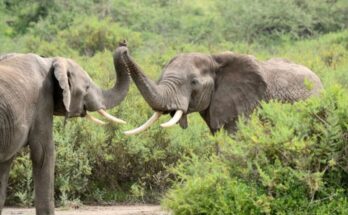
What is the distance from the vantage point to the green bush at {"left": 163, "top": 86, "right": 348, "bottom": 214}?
6445 mm

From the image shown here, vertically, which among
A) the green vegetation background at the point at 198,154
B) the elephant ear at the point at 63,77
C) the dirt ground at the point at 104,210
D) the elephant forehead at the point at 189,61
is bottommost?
the dirt ground at the point at 104,210

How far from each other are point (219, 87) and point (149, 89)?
988 mm

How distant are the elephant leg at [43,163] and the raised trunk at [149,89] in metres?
1.29

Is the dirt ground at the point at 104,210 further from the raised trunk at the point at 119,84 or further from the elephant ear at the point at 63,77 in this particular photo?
the elephant ear at the point at 63,77

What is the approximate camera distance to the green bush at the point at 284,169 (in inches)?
254

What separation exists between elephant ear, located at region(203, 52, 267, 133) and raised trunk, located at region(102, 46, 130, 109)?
51.9 inches

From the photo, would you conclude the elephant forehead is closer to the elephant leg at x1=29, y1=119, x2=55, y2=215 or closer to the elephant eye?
the elephant eye

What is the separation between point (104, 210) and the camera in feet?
32.2

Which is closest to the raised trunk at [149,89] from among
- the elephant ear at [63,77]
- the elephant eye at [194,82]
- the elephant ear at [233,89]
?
the elephant eye at [194,82]

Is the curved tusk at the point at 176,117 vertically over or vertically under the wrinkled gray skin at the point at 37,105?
under

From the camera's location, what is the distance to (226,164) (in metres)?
6.84

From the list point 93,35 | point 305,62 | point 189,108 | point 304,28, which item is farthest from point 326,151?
point 304,28

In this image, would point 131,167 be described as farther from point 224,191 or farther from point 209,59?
point 224,191

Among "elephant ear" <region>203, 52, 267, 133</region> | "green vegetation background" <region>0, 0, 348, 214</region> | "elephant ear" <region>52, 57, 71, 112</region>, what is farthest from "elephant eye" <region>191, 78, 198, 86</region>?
"elephant ear" <region>52, 57, 71, 112</region>
